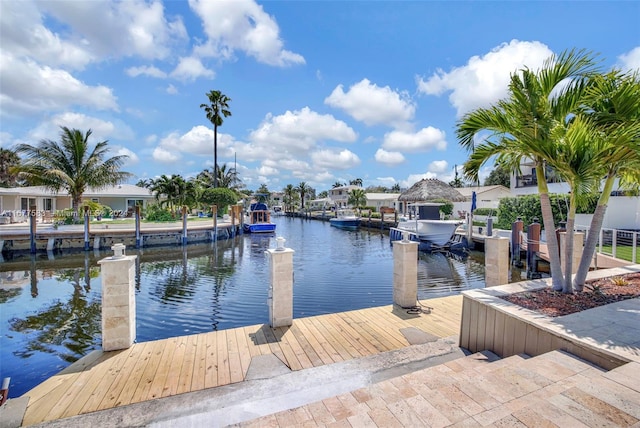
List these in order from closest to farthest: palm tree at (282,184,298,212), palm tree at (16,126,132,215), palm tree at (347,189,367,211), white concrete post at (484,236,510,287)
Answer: white concrete post at (484,236,510,287) < palm tree at (16,126,132,215) < palm tree at (347,189,367,211) < palm tree at (282,184,298,212)

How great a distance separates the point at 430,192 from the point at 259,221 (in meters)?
17.2

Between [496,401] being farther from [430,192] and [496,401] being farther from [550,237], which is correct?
[430,192]

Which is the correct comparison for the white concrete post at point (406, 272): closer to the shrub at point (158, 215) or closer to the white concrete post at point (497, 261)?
the white concrete post at point (497, 261)

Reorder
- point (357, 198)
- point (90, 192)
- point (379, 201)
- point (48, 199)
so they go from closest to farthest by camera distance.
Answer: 1. point (48, 199)
2. point (90, 192)
3. point (357, 198)
4. point (379, 201)

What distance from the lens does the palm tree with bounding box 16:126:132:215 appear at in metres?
19.9

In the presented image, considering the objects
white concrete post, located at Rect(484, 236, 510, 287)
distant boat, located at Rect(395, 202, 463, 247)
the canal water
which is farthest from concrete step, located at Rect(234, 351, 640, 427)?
distant boat, located at Rect(395, 202, 463, 247)

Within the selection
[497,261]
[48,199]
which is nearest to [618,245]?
[497,261]

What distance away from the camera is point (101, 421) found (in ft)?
9.21

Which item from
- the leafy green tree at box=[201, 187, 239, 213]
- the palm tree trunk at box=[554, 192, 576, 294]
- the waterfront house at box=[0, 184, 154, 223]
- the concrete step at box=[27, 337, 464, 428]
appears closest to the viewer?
the concrete step at box=[27, 337, 464, 428]

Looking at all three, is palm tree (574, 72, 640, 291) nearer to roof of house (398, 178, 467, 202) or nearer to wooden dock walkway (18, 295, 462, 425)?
wooden dock walkway (18, 295, 462, 425)

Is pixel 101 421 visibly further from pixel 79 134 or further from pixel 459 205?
pixel 459 205

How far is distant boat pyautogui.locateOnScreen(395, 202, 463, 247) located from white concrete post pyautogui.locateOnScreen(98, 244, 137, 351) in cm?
1613

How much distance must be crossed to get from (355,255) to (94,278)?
478 inches

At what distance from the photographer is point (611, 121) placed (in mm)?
4852
